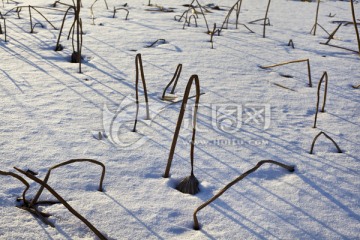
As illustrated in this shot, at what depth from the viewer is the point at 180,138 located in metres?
1.11

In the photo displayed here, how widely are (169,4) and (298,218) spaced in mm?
2627

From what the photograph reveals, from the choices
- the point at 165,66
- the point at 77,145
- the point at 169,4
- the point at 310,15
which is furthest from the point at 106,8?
the point at 77,145

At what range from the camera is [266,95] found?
1453 mm

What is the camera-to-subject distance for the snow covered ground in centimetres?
79

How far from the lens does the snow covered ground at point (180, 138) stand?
79 cm
